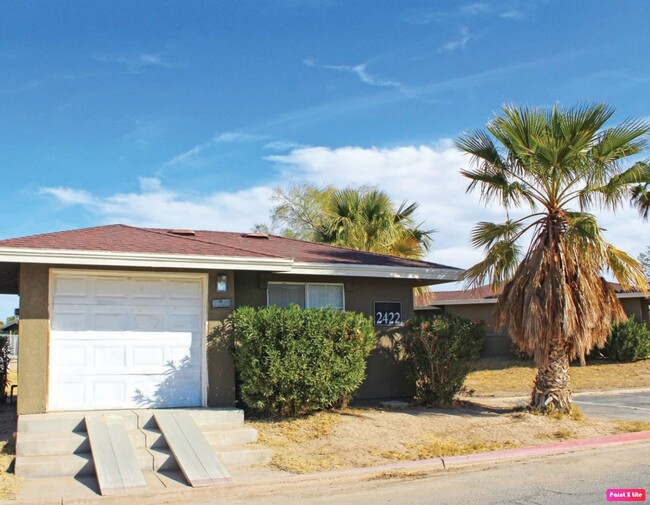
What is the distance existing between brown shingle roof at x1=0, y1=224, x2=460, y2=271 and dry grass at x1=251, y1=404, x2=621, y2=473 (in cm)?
302

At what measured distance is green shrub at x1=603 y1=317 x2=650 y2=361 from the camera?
79.2 ft

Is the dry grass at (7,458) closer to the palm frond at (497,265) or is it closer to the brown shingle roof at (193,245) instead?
the brown shingle roof at (193,245)

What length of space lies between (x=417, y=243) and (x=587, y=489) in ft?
50.3

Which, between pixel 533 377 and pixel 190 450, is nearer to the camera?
pixel 190 450

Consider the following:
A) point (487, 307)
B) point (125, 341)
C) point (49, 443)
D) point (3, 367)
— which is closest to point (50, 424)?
Answer: point (49, 443)

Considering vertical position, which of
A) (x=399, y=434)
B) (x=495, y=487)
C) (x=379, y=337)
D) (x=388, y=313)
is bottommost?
(x=495, y=487)

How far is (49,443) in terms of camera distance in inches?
342

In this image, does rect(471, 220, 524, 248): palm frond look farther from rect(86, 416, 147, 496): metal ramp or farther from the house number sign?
rect(86, 416, 147, 496): metal ramp

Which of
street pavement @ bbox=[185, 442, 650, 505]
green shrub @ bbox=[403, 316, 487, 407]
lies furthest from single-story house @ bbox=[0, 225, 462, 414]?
street pavement @ bbox=[185, 442, 650, 505]

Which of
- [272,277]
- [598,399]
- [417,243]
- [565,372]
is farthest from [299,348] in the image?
[417,243]

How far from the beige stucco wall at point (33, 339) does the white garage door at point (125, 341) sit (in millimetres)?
212

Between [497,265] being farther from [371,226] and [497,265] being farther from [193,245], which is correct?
[371,226]

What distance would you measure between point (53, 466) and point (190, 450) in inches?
66.4

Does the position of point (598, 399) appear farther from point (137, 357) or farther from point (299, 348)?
point (137, 357)
